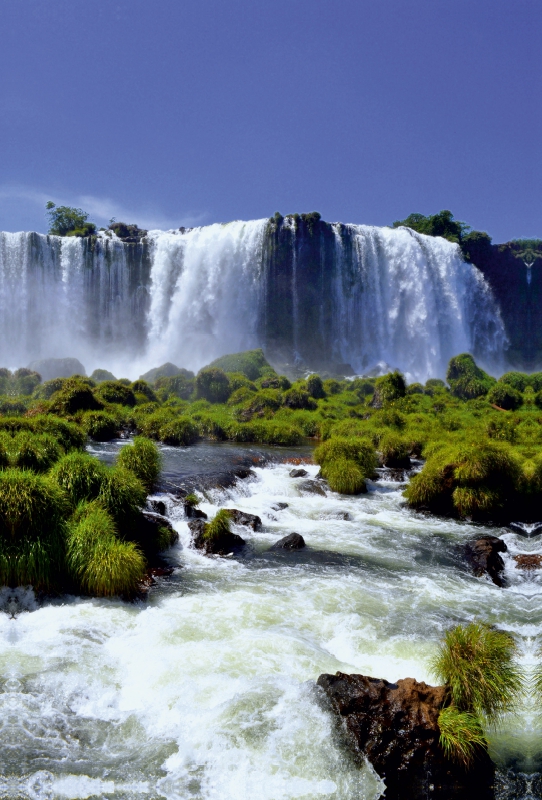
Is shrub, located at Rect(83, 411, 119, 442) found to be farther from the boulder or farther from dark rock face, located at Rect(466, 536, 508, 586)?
the boulder

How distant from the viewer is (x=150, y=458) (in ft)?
60.0

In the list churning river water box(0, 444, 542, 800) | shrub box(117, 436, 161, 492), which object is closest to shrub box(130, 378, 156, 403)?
Answer: shrub box(117, 436, 161, 492)

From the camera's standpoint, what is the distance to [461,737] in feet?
20.8

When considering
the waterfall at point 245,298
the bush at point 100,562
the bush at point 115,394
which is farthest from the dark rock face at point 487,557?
the waterfall at point 245,298

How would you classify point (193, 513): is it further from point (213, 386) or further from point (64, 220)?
point (64, 220)

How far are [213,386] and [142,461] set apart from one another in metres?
24.4

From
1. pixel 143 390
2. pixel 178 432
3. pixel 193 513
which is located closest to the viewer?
pixel 193 513

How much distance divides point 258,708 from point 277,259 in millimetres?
63239

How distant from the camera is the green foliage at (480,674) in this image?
22.5 ft

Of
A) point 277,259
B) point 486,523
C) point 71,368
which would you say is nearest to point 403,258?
point 277,259

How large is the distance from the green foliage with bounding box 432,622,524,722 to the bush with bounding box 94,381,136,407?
104 ft

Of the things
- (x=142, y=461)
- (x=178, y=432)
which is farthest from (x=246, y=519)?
(x=178, y=432)

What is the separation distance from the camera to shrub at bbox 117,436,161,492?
58.1 ft

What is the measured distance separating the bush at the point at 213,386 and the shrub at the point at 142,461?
2322 centimetres
